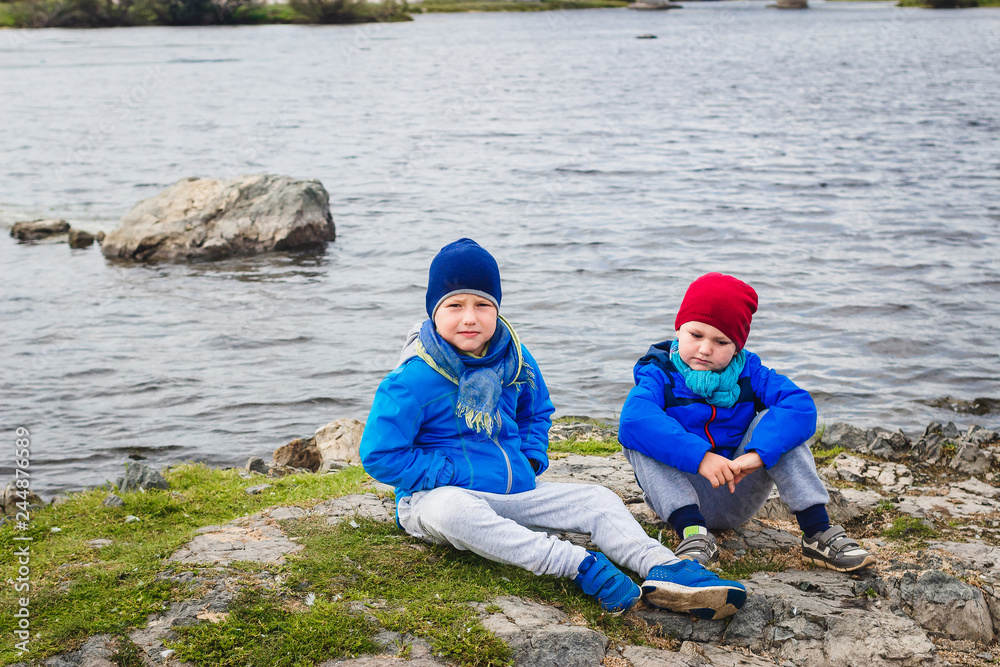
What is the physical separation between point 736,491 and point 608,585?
1.17m

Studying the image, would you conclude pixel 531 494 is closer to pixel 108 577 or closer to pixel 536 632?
pixel 536 632

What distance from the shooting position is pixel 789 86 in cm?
4056

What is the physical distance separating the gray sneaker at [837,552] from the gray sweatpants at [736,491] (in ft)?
0.60

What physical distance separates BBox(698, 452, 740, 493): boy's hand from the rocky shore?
58 cm

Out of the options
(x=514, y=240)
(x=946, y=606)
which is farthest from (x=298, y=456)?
(x=514, y=240)

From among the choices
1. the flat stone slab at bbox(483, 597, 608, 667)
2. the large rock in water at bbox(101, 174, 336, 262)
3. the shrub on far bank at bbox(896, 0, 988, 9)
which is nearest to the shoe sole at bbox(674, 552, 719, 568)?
the flat stone slab at bbox(483, 597, 608, 667)

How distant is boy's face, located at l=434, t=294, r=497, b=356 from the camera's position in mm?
4465

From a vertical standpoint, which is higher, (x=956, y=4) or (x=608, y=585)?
(x=956, y=4)

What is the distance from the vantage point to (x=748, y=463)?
14.6ft

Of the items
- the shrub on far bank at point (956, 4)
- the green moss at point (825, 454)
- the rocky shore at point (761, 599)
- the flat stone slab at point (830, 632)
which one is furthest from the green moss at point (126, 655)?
the shrub on far bank at point (956, 4)

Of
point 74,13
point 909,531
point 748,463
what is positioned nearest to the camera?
point 748,463

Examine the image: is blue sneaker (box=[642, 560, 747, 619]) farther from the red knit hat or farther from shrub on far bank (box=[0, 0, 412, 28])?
shrub on far bank (box=[0, 0, 412, 28])

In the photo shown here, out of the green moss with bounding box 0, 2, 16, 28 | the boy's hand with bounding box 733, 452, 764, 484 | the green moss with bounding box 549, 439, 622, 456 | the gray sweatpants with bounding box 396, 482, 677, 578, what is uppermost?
the green moss with bounding box 0, 2, 16, 28

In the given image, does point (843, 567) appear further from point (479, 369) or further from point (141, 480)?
point (141, 480)
